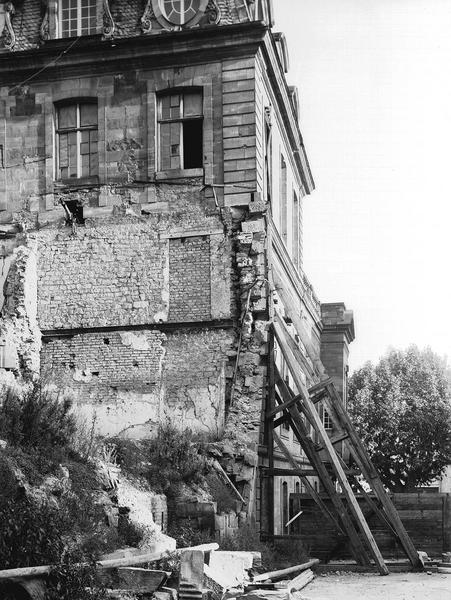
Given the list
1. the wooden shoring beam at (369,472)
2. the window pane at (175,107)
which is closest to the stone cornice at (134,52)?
the window pane at (175,107)

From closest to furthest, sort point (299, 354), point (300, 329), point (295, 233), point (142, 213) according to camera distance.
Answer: point (299, 354), point (300, 329), point (142, 213), point (295, 233)

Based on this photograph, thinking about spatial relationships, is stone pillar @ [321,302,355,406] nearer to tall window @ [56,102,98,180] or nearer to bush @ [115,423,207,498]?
tall window @ [56,102,98,180]

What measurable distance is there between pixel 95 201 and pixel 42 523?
40.6ft

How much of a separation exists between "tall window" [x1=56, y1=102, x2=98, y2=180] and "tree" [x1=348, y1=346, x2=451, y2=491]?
24.8 metres

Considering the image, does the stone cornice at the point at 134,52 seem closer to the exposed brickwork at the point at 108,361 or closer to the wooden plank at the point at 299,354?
the wooden plank at the point at 299,354

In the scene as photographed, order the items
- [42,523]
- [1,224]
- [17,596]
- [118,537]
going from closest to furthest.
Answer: [17,596]
[42,523]
[118,537]
[1,224]

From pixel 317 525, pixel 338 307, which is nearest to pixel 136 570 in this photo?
pixel 317 525

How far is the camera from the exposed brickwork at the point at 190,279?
72.9 feet

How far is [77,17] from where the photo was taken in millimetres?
23922

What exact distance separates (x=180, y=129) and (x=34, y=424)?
34.6 feet

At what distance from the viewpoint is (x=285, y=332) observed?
22.2 metres

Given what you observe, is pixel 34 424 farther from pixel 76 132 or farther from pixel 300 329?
pixel 76 132

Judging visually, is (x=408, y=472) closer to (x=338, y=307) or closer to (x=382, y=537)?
(x=338, y=307)

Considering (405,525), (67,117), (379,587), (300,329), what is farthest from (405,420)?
(379,587)
